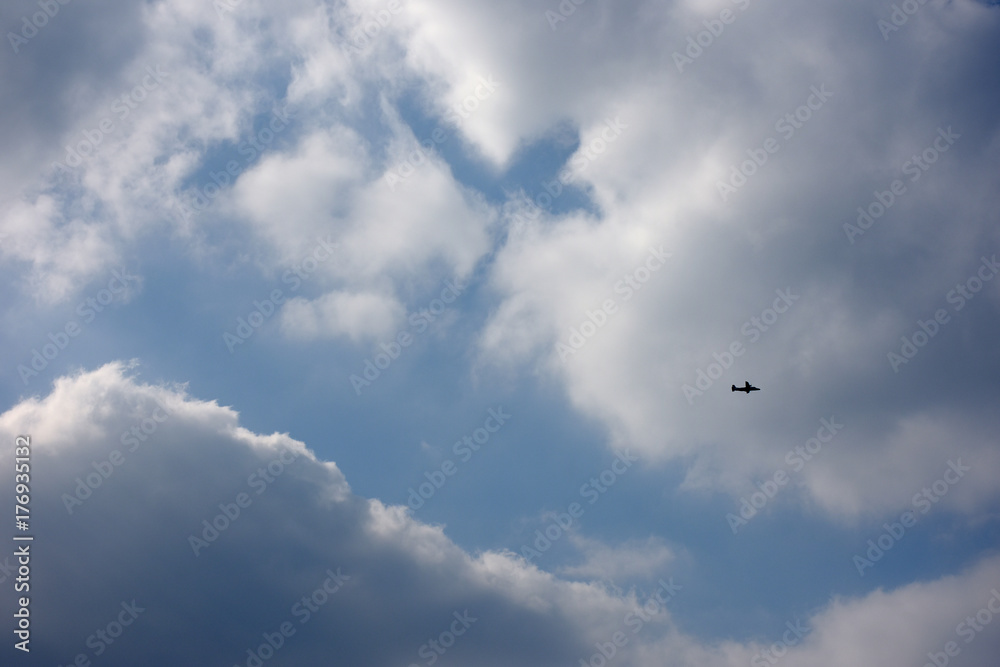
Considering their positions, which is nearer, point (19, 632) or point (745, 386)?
point (19, 632)

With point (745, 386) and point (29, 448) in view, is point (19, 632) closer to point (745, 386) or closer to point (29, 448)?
point (29, 448)

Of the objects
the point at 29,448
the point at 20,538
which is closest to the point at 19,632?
the point at 20,538

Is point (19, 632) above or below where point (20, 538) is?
below

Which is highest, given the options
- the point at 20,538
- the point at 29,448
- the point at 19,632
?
the point at 29,448

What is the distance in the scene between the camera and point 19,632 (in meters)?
103

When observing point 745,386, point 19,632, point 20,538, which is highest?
point 745,386

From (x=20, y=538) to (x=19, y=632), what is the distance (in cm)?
1647

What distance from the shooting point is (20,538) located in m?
102

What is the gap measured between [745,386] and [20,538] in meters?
141

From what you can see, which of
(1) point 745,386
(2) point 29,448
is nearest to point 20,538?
(2) point 29,448

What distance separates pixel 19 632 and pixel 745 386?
146 metres

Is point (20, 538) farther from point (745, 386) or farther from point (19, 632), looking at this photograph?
point (745, 386)

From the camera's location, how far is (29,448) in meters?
106

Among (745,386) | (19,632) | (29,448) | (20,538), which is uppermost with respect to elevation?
(745,386)
